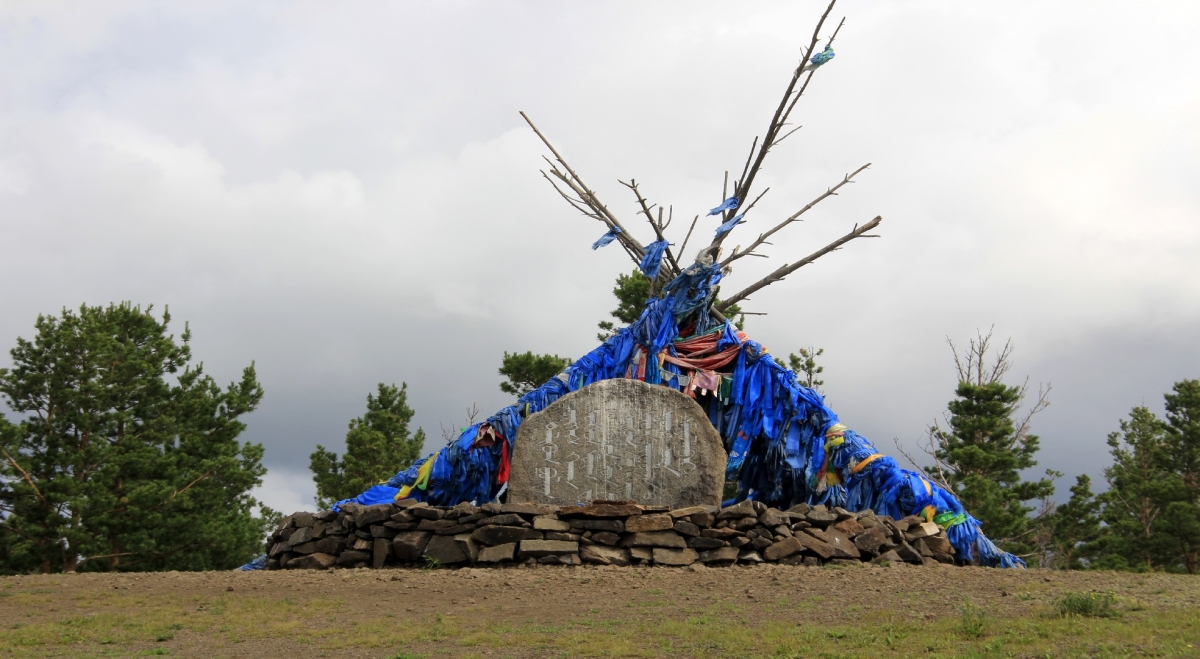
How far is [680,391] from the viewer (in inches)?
491

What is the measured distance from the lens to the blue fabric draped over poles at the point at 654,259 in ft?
44.2

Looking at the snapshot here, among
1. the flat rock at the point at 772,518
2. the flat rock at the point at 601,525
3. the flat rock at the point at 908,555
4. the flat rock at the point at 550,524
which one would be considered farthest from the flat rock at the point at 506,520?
the flat rock at the point at 908,555

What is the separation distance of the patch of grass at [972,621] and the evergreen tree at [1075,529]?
53.1 feet

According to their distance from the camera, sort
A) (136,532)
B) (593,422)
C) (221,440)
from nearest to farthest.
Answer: (593,422) → (136,532) → (221,440)

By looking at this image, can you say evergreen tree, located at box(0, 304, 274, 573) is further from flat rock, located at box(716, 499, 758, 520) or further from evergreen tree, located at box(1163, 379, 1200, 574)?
evergreen tree, located at box(1163, 379, 1200, 574)

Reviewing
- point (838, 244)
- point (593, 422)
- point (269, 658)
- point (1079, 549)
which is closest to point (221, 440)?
point (593, 422)

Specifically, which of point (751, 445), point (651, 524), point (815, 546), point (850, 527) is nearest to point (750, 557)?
point (815, 546)

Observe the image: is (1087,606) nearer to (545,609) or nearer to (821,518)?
(821,518)

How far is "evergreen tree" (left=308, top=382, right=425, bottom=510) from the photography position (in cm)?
2253

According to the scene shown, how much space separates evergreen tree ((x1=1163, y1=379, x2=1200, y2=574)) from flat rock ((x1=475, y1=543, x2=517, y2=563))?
632 inches

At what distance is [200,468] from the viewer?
1928cm

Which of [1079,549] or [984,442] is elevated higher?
[984,442]

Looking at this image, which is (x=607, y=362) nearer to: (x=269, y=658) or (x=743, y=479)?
(x=743, y=479)

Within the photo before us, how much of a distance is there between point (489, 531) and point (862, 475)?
4331 millimetres
